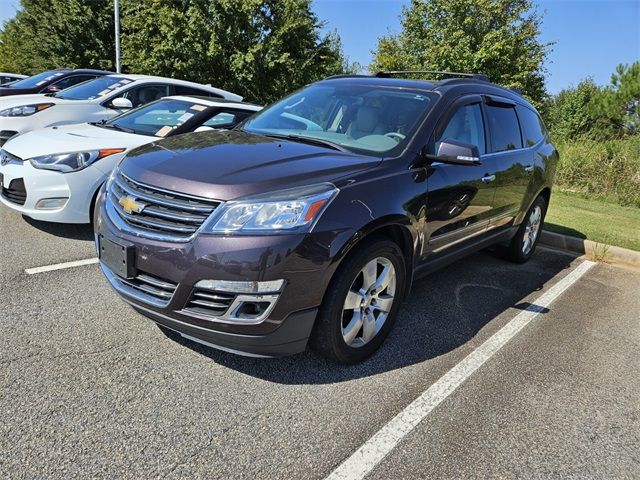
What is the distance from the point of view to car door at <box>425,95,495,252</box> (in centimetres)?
343

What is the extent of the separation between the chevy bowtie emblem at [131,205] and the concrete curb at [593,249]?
5641 mm

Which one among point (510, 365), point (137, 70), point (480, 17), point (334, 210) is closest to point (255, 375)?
point (334, 210)

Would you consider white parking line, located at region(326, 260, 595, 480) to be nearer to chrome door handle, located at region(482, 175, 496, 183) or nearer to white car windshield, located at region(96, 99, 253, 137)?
chrome door handle, located at region(482, 175, 496, 183)

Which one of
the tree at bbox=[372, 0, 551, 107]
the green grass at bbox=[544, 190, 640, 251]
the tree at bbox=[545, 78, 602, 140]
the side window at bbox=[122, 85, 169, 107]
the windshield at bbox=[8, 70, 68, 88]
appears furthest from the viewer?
the tree at bbox=[545, 78, 602, 140]

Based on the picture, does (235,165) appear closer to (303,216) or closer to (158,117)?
(303,216)

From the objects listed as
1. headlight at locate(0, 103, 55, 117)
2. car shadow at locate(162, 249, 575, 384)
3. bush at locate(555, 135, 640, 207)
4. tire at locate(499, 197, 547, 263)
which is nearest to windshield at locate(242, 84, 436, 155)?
car shadow at locate(162, 249, 575, 384)

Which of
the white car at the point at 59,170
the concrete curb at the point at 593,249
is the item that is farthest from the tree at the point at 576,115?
the white car at the point at 59,170

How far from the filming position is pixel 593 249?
6.35 m

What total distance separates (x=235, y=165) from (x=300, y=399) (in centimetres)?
134

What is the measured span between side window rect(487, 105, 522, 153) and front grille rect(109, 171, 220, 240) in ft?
9.24

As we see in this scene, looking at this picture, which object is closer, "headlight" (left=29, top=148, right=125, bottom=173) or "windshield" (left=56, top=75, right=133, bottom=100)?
"headlight" (left=29, top=148, right=125, bottom=173)

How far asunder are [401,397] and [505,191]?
95.8 inches

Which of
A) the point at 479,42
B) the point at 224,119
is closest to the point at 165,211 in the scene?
the point at 224,119

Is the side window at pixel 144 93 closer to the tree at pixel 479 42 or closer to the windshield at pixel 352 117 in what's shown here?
the windshield at pixel 352 117
